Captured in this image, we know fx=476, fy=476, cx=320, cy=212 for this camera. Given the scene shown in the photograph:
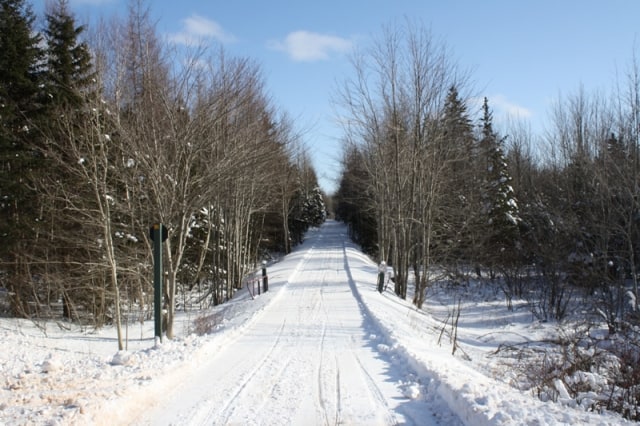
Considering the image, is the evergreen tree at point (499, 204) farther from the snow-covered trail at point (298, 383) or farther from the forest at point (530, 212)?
the snow-covered trail at point (298, 383)

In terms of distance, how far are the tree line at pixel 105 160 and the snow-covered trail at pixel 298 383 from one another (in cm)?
417

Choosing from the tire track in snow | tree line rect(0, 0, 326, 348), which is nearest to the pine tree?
tree line rect(0, 0, 326, 348)

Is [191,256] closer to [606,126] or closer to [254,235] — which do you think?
[254,235]

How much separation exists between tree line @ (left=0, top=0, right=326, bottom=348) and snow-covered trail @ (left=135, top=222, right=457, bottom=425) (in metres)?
4.17

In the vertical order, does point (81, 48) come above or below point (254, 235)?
above

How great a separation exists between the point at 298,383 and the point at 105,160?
791 centimetres

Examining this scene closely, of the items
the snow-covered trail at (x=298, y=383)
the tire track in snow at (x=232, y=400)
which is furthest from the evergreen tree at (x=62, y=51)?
the tire track in snow at (x=232, y=400)

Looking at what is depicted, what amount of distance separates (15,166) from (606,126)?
2564 centimetres

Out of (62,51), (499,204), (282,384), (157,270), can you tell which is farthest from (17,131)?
(499,204)

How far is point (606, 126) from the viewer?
2309 centimetres

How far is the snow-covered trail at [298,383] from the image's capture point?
5.18m

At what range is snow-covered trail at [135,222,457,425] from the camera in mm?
5184

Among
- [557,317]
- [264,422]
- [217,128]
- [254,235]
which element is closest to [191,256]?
[254,235]

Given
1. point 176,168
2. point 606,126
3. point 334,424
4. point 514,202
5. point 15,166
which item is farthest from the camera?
point 514,202
